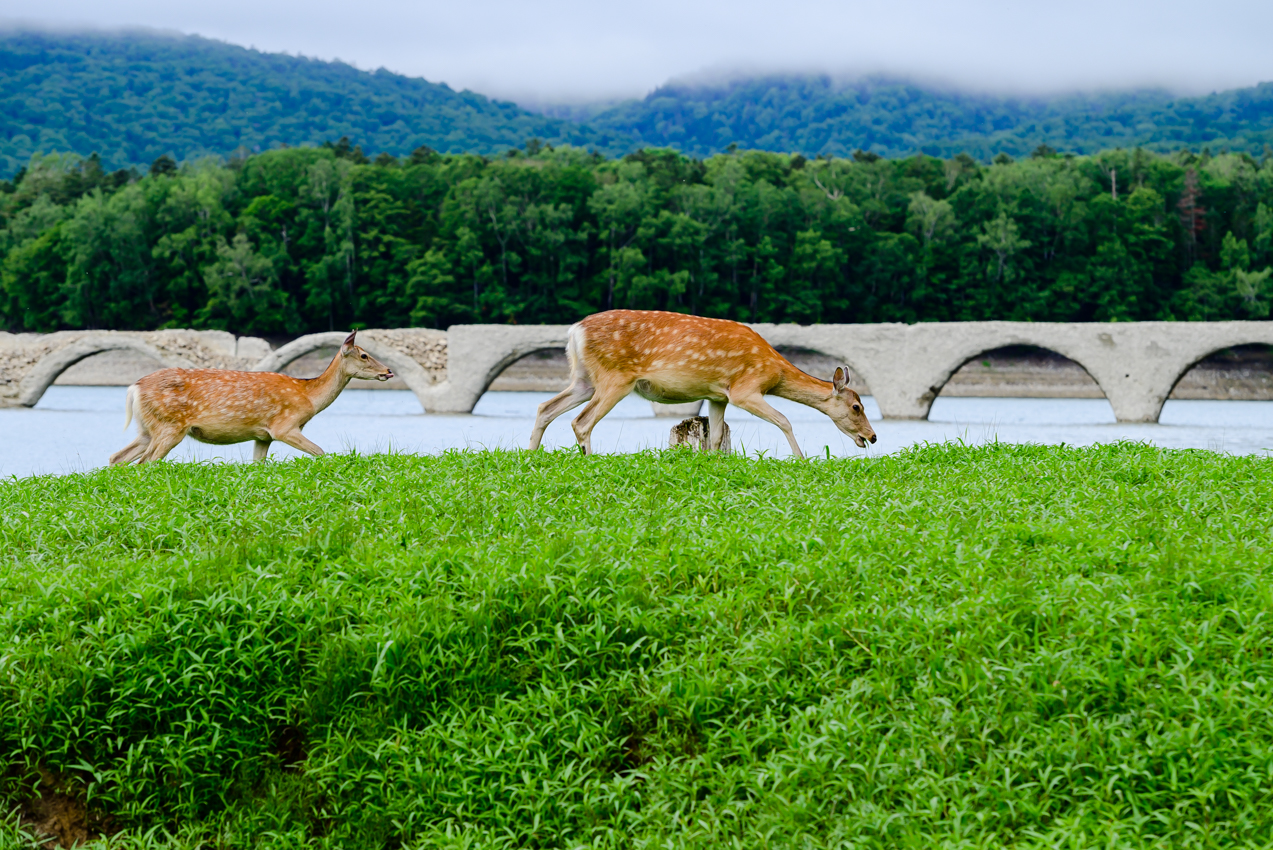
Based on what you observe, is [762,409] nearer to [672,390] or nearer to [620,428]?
[672,390]

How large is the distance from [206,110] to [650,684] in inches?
4308

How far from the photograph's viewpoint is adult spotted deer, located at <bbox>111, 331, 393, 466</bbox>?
8.79 metres

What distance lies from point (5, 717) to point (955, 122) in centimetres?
12385

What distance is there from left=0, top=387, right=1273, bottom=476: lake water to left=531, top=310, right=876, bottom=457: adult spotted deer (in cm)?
96

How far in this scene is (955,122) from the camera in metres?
117

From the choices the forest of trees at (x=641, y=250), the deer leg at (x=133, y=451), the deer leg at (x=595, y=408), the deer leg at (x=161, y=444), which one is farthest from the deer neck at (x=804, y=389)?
the forest of trees at (x=641, y=250)

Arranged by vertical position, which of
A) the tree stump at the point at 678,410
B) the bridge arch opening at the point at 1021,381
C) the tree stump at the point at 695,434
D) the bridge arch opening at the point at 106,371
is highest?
the tree stump at the point at 695,434

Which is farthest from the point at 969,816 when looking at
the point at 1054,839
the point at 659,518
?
the point at 659,518

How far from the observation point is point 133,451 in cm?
888

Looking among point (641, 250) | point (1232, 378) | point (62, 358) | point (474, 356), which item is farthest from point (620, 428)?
point (641, 250)

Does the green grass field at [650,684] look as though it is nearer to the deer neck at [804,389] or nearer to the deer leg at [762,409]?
the deer leg at [762,409]

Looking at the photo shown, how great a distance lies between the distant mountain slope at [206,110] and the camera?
294 ft

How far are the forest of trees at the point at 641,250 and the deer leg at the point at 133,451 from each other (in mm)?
43931

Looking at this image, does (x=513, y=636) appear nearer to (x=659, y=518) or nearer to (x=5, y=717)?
(x=659, y=518)
